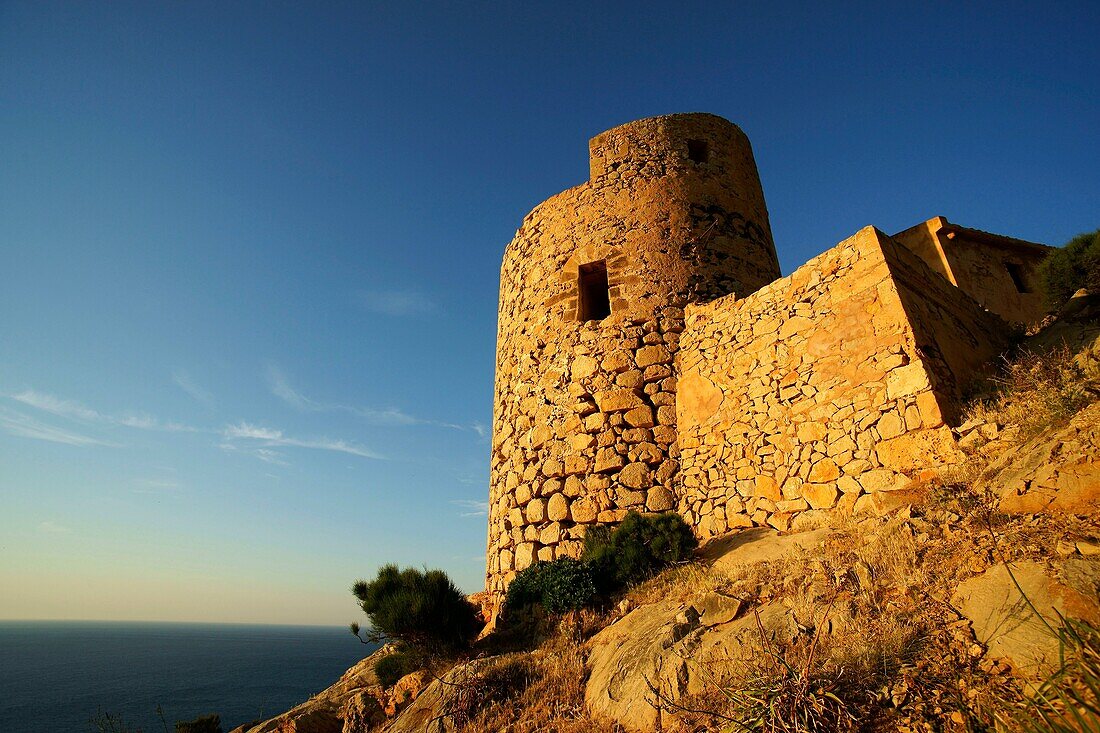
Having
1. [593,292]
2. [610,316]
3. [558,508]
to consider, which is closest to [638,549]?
[558,508]

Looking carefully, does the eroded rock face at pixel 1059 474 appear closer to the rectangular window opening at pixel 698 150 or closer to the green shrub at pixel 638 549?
the green shrub at pixel 638 549

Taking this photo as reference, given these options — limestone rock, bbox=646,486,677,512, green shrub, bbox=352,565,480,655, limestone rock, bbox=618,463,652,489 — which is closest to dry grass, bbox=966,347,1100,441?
limestone rock, bbox=646,486,677,512

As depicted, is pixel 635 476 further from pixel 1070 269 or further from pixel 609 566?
pixel 1070 269

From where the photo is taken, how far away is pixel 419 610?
6551 mm

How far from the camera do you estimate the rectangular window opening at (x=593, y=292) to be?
9664mm

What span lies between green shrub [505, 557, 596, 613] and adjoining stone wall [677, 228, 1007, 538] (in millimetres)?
1865

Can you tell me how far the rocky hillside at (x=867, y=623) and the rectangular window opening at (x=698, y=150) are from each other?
21.8 ft

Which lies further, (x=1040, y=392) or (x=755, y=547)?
(x=755, y=547)

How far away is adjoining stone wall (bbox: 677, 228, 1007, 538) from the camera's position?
5.71 metres

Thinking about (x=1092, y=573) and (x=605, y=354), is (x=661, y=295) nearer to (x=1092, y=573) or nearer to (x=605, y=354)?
(x=605, y=354)

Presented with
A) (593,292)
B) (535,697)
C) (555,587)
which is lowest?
(535,697)

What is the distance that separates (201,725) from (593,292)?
29.1 ft

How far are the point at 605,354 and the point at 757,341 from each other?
7.88 feet

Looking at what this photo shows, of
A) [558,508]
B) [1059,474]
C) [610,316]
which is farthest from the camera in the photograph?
[610,316]
